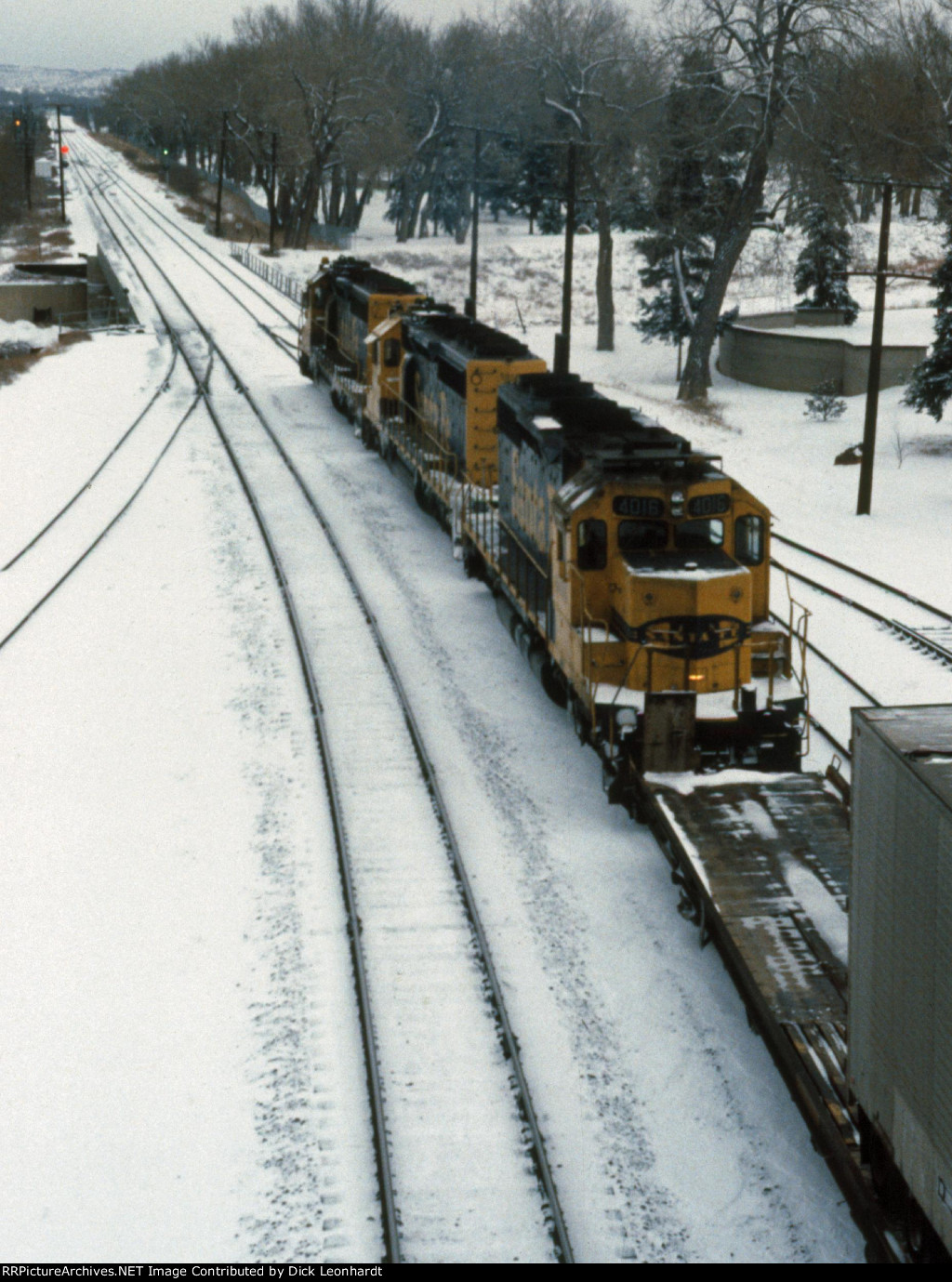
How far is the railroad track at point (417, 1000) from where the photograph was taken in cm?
917

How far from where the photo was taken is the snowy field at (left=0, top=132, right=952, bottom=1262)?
935cm

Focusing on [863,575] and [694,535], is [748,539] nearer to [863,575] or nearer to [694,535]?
[694,535]

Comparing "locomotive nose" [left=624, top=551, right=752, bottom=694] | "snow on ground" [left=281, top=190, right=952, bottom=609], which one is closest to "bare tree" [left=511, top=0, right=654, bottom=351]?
"snow on ground" [left=281, top=190, right=952, bottom=609]

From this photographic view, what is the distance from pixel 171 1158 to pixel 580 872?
211 inches

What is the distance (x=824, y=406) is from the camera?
133 ft

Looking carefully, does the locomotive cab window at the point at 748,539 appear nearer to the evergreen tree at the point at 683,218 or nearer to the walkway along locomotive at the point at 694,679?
the walkway along locomotive at the point at 694,679

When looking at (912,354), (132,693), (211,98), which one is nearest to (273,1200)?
(132,693)

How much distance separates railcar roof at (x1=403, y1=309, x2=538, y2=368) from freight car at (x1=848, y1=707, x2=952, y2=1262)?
16310mm

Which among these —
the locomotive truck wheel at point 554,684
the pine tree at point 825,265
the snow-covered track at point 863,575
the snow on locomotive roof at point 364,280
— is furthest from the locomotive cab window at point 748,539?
the pine tree at point 825,265

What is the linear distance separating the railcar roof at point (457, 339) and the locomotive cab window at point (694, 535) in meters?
8.81

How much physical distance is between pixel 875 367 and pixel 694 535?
13660mm

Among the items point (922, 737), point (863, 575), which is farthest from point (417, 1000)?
point (863, 575)

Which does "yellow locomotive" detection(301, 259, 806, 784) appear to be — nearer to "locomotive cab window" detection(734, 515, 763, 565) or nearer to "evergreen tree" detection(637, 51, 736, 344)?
"locomotive cab window" detection(734, 515, 763, 565)
